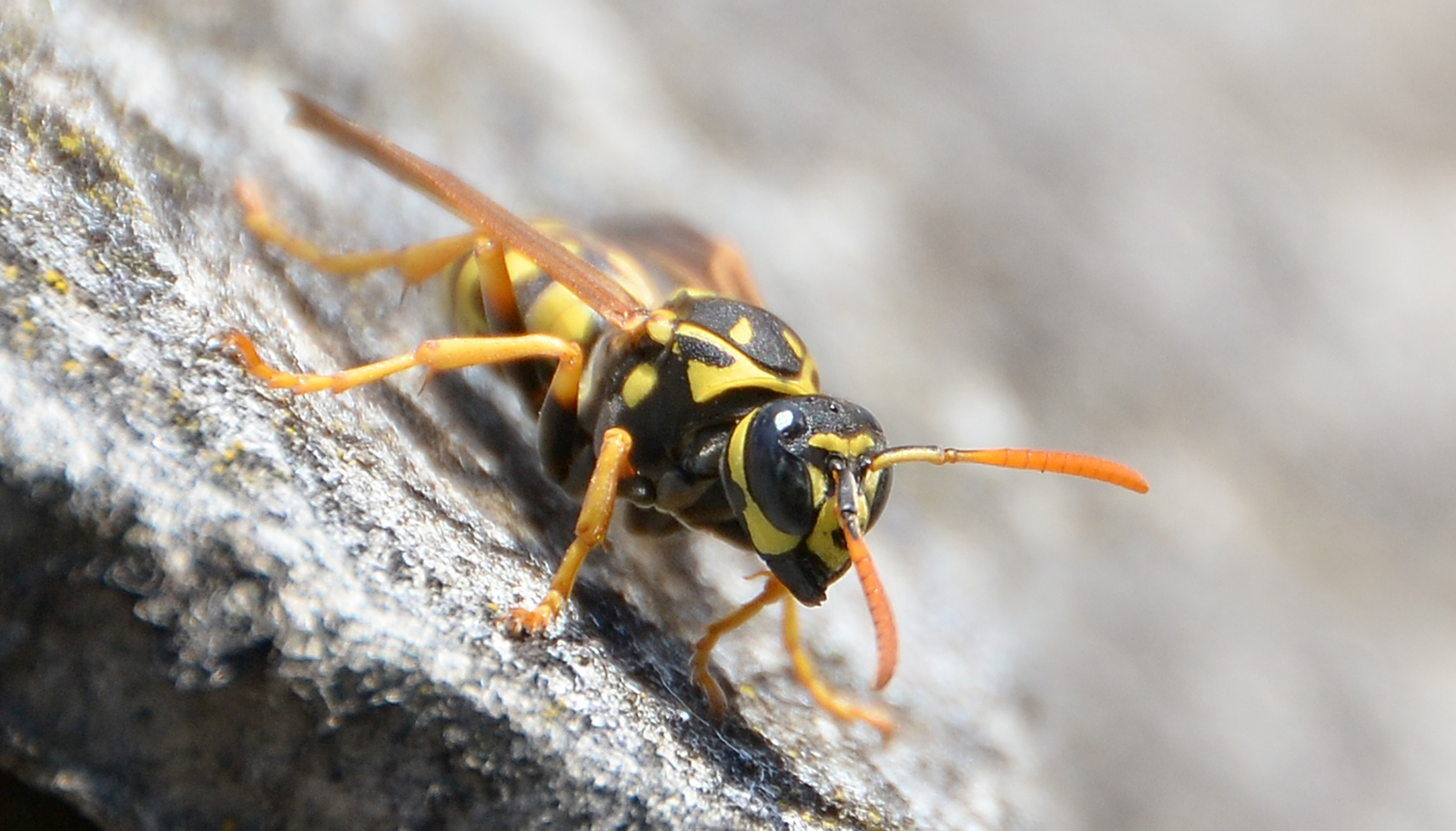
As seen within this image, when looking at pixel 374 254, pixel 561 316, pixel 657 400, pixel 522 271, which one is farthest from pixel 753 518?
pixel 374 254

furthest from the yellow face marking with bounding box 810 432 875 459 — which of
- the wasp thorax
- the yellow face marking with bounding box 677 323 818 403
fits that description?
the yellow face marking with bounding box 677 323 818 403

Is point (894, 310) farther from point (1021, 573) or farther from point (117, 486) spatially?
point (117, 486)

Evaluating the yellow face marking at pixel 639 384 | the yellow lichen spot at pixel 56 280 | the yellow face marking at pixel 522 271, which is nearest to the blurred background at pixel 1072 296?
the yellow face marking at pixel 522 271

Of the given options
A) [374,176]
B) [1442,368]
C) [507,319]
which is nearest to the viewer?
[507,319]

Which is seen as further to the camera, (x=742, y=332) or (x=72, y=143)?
(x=742, y=332)

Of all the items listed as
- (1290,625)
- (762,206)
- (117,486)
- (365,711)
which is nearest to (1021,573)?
(1290,625)

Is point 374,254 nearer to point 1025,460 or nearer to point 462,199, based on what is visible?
point 462,199

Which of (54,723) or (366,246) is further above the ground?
(366,246)
